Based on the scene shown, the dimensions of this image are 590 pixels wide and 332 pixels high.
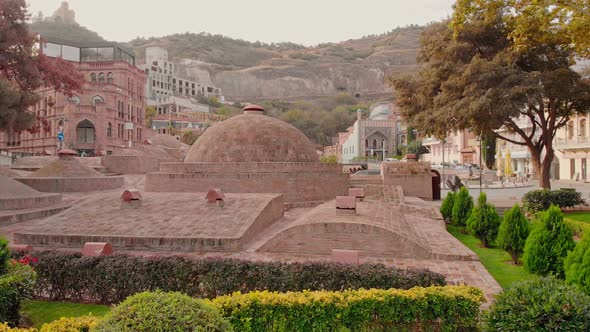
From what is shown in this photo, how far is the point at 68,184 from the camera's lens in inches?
907

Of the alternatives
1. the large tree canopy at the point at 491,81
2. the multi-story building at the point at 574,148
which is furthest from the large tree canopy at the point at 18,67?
the multi-story building at the point at 574,148

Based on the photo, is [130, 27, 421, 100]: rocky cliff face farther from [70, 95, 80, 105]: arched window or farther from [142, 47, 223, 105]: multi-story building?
[70, 95, 80, 105]: arched window

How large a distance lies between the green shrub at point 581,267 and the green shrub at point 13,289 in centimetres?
896

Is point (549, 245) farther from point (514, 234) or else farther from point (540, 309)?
point (540, 309)

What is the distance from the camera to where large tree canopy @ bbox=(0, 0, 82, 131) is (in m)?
19.1

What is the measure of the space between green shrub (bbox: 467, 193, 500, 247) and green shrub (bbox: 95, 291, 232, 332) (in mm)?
11957

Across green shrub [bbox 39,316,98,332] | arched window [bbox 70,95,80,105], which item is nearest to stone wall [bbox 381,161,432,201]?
green shrub [bbox 39,316,98,332]

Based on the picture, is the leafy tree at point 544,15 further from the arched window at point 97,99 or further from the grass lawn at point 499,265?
the arched window at point 97,99

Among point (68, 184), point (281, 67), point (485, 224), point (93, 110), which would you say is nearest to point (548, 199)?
point (485, 224)

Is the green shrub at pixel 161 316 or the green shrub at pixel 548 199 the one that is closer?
the green shrub at pixel 161 316

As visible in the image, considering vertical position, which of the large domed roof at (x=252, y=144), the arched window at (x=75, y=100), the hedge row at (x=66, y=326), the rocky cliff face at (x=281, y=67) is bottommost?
the hedge row at (x=66, y=326)

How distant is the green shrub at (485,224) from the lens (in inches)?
564

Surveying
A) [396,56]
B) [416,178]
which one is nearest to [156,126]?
[416,178]

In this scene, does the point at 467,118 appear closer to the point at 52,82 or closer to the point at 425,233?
the point at 425,233
